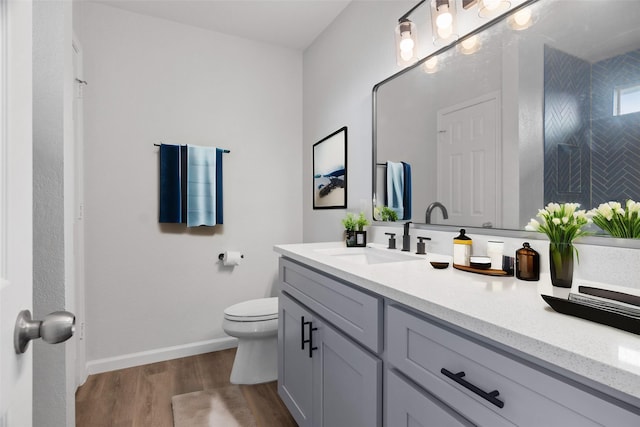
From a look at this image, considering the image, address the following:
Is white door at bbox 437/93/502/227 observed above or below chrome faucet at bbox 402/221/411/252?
above

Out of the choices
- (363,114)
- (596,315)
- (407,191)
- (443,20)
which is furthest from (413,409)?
(363,114)

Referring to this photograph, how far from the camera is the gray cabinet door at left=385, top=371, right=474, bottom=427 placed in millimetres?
728

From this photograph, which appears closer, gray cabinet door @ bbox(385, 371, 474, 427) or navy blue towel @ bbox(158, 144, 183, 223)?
gray cabinet door @ bbox(385, 371, 474, 427)

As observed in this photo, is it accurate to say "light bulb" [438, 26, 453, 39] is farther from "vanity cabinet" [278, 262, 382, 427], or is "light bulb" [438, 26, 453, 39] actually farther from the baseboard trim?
the baseboard trim

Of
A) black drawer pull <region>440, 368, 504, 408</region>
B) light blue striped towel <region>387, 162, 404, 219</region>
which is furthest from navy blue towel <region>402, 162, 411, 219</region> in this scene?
black drawer pull <region>440, 368, 504, 408</region>

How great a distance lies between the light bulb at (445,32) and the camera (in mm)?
1386

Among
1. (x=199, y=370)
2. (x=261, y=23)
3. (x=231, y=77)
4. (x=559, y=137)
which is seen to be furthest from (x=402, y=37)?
(x=199, y=370)

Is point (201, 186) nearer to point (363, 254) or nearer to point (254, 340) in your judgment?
point (254, 340)

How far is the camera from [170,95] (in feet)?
8.00

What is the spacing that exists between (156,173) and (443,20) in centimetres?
207

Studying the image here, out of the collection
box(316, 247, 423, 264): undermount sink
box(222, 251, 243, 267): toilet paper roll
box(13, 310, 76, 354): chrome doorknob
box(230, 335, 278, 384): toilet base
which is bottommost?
box(230, 335, 278, 384): toilet base

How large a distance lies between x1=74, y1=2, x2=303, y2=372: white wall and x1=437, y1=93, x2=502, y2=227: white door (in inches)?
64.4

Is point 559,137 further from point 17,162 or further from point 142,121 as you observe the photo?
point 142,121

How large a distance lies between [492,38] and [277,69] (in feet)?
6.38
